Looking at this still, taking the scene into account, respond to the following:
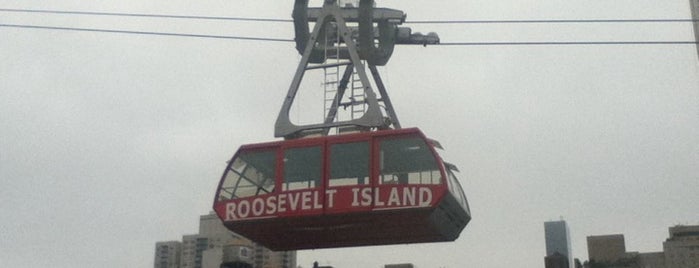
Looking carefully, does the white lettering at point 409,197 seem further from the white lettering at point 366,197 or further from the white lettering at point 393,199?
the white lettering at point 366,197

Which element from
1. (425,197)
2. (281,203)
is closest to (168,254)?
(281,203)

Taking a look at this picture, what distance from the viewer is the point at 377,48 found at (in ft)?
80.5

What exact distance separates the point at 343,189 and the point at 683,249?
102358mm

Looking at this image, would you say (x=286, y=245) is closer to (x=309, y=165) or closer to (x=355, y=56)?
Answer: (x=309, y=165)

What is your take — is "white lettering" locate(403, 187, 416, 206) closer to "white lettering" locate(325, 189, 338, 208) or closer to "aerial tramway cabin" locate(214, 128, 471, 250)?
"aerial tramway cabin" locate(214, 128, 471, 250)

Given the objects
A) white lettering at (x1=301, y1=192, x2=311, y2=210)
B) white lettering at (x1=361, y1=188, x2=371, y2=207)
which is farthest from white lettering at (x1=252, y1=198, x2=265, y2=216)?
white lettering at (x1=361, y1=188, x2=371, y2=207)

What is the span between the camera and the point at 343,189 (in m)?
19.2

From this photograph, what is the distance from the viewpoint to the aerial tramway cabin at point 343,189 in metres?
18.8

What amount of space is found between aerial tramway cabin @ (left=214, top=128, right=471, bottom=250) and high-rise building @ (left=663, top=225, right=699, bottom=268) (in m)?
93.0

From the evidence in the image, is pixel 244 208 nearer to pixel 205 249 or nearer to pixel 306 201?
pixel 306 201

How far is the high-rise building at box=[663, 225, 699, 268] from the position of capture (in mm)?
105812

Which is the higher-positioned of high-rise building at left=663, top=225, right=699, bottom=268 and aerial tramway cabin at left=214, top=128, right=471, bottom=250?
high-rise building at left=663, top=225, right=699, bottom=268

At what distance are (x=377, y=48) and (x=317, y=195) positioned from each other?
22.5ft

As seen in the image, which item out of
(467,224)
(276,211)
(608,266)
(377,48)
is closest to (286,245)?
(276,211)
